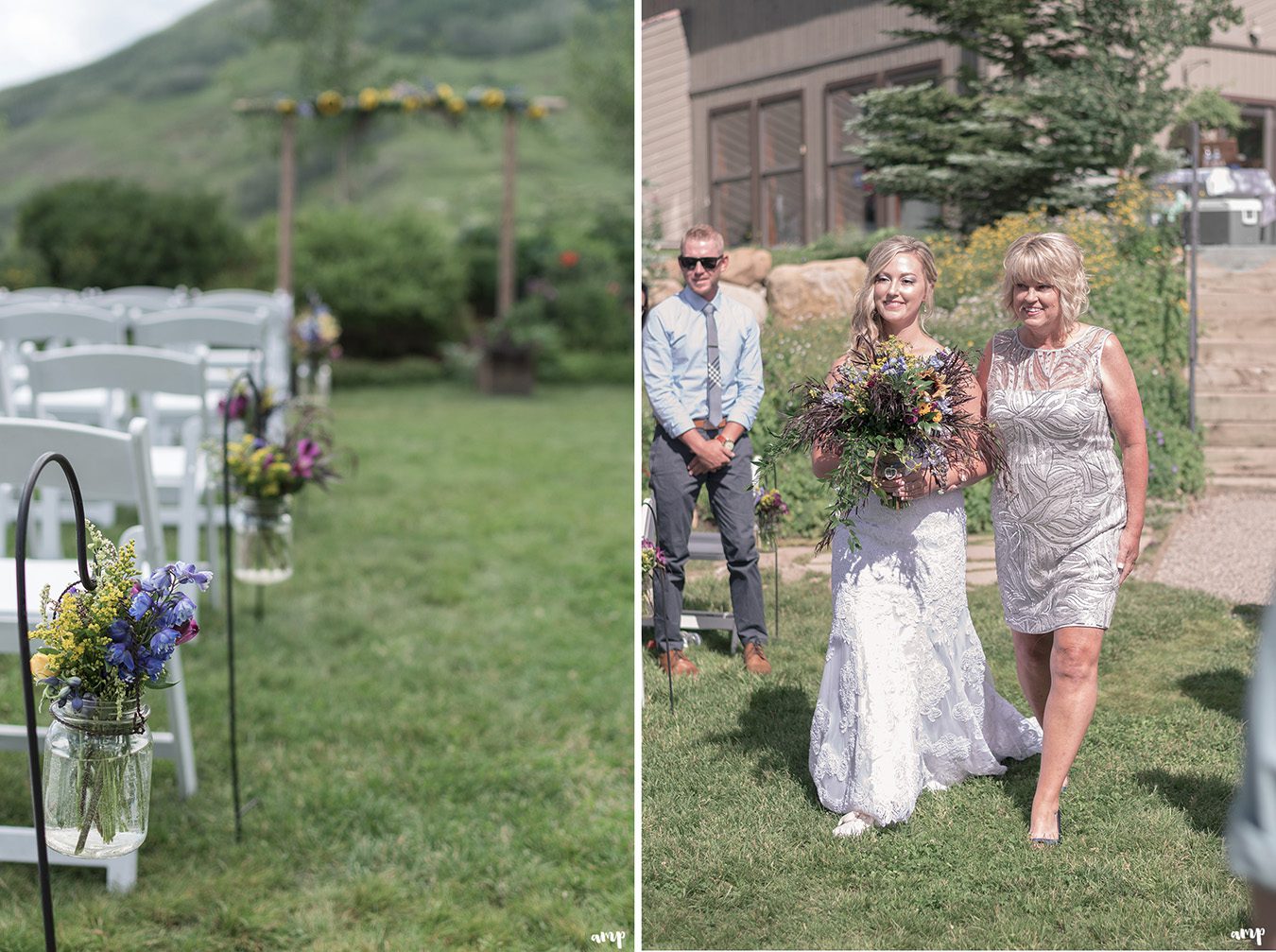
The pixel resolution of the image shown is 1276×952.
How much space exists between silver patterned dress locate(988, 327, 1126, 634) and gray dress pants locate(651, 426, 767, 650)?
58 cm

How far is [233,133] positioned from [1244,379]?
33623mm

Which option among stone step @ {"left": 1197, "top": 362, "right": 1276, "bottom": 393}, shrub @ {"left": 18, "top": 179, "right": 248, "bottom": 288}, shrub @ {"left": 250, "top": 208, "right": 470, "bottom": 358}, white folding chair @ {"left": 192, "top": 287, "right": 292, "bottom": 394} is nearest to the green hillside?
shrub @ {"left": 250, "top": 208, "right": 470, "bottom": 358}

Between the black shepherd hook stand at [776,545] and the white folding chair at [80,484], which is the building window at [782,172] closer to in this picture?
the black shepherd hook stand at [776,545]

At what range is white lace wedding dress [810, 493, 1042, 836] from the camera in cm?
291

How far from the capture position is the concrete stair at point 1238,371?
2895 millimetres

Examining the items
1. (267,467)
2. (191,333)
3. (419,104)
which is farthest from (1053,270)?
(419,104)

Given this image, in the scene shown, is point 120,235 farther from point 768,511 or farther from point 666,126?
point 768,511

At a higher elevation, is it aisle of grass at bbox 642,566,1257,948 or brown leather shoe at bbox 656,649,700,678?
brown leather shoe at bbox 656,649,700,678

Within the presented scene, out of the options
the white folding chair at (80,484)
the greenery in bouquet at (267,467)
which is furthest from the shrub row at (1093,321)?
the greenery in bouquet at (267,467)

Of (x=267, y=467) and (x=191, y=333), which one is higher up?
(x=191, y=333)

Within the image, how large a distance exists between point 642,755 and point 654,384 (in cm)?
87

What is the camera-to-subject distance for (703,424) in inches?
122

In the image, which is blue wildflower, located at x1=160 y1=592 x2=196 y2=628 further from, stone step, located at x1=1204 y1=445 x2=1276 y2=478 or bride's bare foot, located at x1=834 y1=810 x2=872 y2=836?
stone step, located at x1=1204 y1=445 x2=1276 y2=478

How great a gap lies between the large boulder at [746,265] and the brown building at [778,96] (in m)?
0.03
